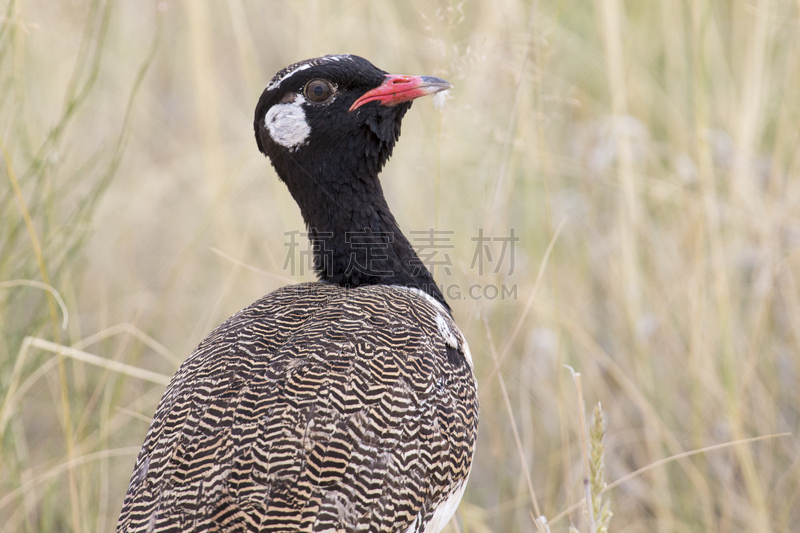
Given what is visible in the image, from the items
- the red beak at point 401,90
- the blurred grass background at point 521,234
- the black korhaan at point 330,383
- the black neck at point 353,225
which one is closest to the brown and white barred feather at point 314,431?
the black korhaan at point 330,383

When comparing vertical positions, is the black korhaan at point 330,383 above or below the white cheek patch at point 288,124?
below

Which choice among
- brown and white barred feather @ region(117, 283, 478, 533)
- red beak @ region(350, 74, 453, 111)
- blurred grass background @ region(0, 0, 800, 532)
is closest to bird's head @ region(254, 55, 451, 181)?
red beak @ region(350, 74, 453, 111)

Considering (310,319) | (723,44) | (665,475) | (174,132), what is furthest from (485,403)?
(174,132)

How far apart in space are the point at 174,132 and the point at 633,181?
4187mm

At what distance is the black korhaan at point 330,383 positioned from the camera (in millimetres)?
2422

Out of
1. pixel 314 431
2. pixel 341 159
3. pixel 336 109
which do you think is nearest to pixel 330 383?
pixel 314 431

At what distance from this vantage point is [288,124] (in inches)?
135

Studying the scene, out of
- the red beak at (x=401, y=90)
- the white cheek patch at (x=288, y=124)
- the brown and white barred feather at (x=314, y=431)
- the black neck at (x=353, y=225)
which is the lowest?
the brown and white barred feather at (x=314, y=431)

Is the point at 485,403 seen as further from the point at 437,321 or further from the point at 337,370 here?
the point at 337,370

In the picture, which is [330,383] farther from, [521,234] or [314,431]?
[521,234]

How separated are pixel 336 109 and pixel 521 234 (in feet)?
8.63

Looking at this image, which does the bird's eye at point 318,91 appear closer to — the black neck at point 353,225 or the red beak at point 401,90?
the red beak at point 401,90

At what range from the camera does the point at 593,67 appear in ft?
17.4

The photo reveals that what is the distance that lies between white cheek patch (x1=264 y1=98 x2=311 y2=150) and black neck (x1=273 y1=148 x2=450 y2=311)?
92 millimetres
